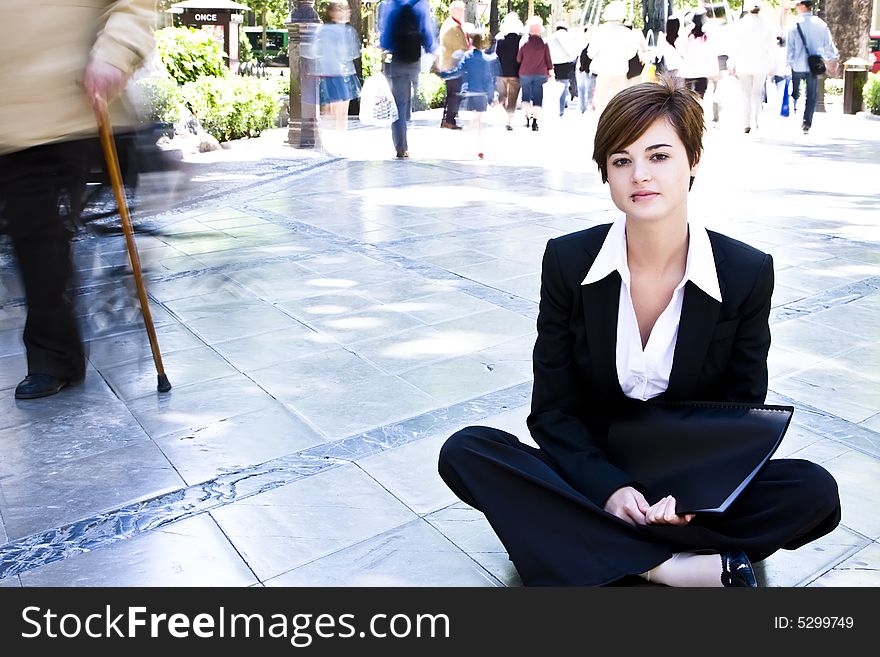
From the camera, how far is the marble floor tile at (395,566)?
268 cm

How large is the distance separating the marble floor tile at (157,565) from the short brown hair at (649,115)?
1504 millimetres

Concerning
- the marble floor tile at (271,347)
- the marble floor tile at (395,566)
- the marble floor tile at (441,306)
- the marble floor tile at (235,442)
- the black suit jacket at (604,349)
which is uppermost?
the black suit jacket at (604,349)

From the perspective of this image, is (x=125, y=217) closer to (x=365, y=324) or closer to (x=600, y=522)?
(x=365, y=324)

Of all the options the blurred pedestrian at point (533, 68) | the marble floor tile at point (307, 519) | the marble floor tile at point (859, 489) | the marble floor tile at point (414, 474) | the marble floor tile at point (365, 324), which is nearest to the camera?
the marble floor tile at point (307, 519)

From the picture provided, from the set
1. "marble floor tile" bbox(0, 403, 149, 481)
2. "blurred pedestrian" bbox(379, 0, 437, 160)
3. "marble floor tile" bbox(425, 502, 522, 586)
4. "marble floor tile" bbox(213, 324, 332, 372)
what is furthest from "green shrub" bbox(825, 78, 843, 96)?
"marble floor tile" bbox(425, 502, 522, 586)

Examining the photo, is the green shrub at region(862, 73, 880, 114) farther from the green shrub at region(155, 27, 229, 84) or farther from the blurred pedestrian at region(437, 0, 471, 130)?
the green shrub at region(155, 27, 229, 84)

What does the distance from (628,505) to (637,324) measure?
0.48 metres

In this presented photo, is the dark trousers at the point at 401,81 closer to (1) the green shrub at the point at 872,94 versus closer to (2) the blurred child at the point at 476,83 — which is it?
(2) the blurred child at the point at 476,83

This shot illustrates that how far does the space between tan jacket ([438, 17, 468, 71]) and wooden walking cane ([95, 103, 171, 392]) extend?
9860 millimetres

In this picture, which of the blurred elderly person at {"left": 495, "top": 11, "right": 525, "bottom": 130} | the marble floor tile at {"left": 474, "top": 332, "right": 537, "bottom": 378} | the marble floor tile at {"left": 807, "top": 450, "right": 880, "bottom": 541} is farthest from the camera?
the blurred elderly person at {"left": 495, "top": 11, "right": 525, "bottom": 130}

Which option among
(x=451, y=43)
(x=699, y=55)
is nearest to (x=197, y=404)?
(x=451, y=43)

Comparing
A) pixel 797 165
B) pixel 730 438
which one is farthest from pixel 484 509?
pixel 797 165

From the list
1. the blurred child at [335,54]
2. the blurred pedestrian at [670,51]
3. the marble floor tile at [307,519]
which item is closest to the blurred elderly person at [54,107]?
the marble floor tile at [307,519]

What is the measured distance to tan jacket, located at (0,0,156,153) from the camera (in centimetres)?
340
